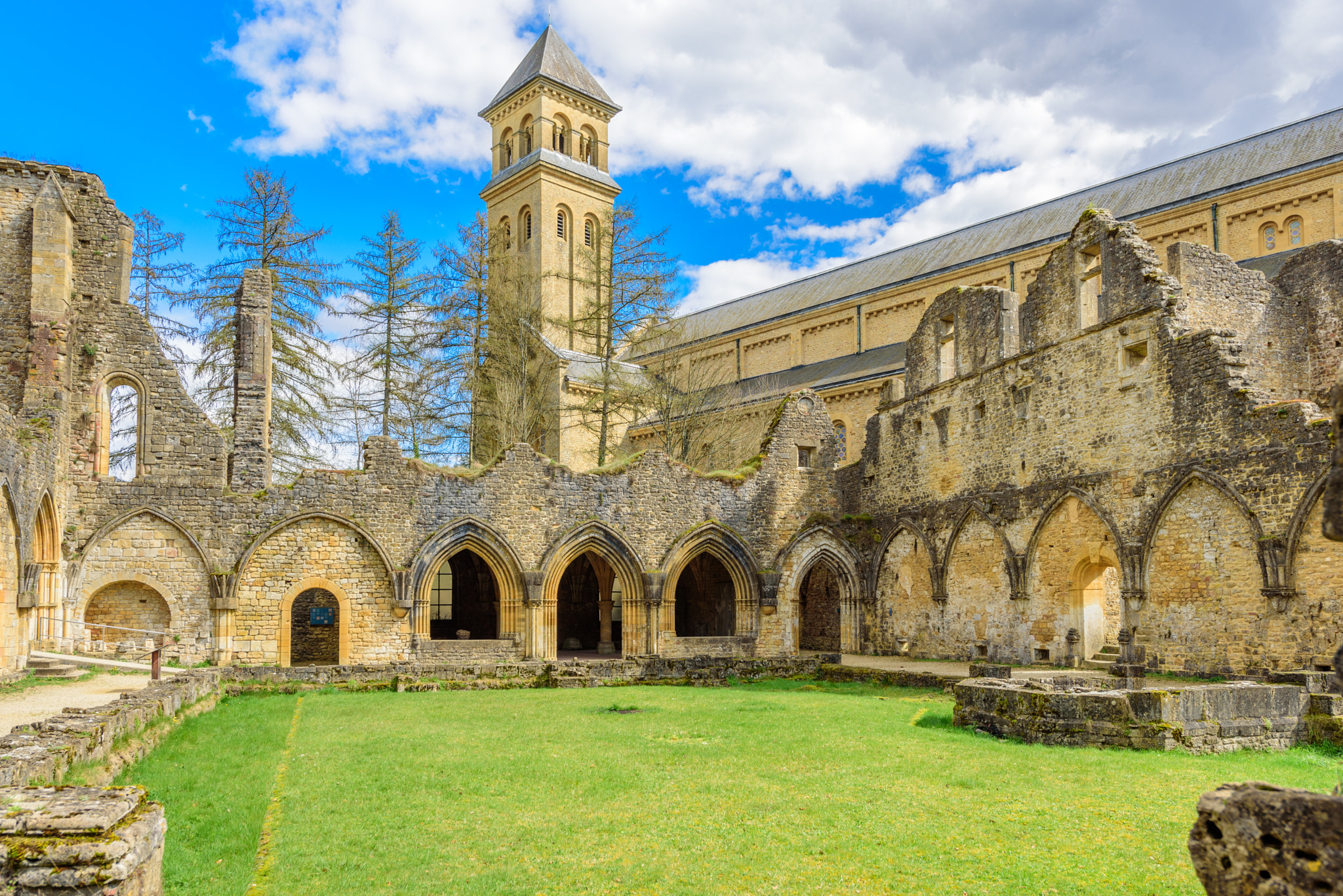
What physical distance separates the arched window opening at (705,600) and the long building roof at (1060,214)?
7554 millimetres

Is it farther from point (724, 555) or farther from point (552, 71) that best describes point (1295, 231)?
point (552, 71)

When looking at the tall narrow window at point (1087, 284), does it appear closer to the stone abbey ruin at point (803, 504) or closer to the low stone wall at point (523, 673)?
the stone abbey ruin at point (803, 504)

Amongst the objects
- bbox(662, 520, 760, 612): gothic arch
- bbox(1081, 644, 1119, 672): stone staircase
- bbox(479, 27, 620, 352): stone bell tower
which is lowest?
bbox(1081, 644, 1119, 672): stone staircase

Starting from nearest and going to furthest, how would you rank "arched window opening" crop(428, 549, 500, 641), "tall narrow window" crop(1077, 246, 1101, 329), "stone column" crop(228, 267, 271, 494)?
"tall narrow window" crop(1077, 246, 1101, 329), "stone column" crop(228, 267, 271, 494), "arched window opening" crop(428, 549, 500, 641)

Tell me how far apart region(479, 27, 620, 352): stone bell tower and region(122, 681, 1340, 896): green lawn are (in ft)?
106

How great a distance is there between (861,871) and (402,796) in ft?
11.6

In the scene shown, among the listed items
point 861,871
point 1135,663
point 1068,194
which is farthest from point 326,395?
point 1068,194

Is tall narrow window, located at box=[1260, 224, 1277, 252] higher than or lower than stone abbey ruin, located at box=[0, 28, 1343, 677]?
higher

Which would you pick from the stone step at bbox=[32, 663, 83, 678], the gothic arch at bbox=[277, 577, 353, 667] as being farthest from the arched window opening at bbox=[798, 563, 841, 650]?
the stone step at bbox=[32, 663, 83, 678]

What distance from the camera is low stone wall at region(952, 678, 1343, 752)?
30.7 ft

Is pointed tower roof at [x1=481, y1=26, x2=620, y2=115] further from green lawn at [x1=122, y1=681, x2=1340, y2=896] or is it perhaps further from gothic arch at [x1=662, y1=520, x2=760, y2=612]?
green lawn at [x1=122, y1=681, x2=1340, y2=896]

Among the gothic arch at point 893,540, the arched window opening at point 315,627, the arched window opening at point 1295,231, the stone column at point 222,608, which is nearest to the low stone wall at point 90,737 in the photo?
the stone column at point 222,608

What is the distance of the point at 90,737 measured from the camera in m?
7.25

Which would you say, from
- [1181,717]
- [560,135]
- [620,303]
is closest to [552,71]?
[560,135]
